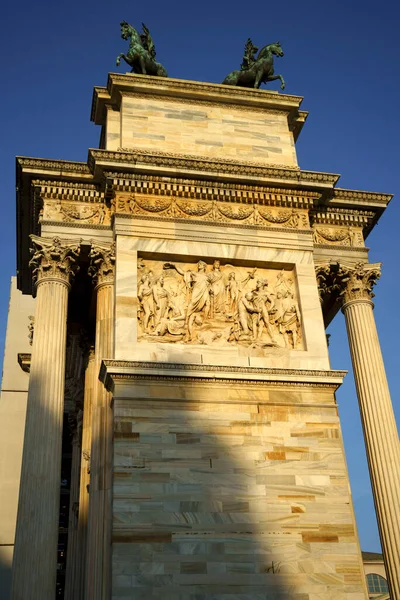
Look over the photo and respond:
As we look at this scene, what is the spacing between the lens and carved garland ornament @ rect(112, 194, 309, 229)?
2042 centimetres

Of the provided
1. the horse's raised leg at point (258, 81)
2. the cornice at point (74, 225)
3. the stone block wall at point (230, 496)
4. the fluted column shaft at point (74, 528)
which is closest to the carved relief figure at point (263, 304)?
the stone block wall at point (230, 496)

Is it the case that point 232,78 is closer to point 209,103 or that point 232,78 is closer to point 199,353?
point 209,103

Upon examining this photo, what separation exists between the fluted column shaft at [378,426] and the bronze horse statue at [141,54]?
9.72 metres

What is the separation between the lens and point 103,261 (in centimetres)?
2000

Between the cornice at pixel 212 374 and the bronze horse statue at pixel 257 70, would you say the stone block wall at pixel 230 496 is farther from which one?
the bronze horse statue at pixel 257 70

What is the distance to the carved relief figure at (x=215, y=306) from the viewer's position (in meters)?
19.2

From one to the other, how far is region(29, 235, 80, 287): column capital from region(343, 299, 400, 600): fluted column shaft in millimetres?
7952

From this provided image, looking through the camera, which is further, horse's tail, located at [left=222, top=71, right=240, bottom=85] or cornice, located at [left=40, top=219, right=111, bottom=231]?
horse's tail, located at [left=222, top=71, right=240, bottom=85]

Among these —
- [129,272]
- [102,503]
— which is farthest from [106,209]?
[102,503]

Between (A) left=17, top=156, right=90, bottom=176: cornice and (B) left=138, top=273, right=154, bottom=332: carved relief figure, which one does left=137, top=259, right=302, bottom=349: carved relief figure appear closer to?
(B) left=138, top=273, right=154, bottom=332: carved relief figure

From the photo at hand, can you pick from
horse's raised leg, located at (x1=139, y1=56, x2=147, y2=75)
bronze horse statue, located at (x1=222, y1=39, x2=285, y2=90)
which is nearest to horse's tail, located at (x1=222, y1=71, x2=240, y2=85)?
bronze horse statue, located at (x1=222, y1=39, x2=285, y2=90)

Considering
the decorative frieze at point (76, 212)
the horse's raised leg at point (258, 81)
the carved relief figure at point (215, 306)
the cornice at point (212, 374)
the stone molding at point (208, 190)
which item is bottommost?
the cornice at point (212, 374)

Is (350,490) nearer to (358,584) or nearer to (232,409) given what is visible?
(358,584)

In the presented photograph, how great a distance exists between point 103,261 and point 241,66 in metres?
9.75
